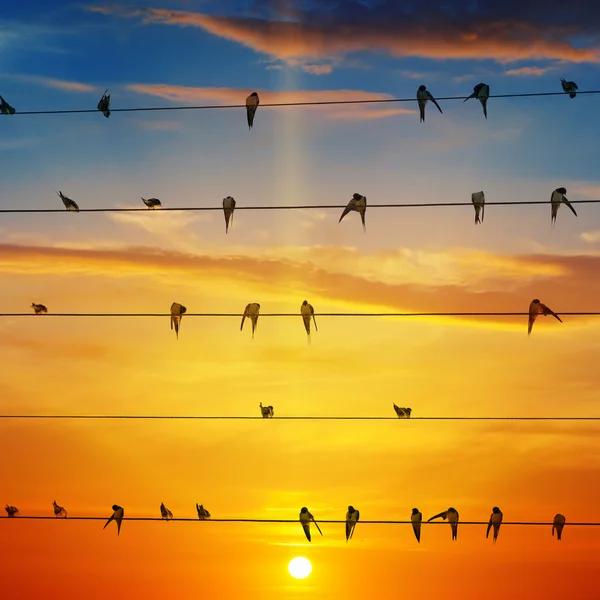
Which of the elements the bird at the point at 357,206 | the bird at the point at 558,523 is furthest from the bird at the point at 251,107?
the bird at the point at 558,523

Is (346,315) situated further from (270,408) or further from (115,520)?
(115,520)

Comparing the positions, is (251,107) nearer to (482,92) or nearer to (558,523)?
(482,92)

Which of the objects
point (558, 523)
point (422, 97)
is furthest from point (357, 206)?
point (558, 523)

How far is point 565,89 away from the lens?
25.1 meters

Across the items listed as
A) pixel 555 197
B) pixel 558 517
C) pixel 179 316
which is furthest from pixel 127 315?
pixel 558 517

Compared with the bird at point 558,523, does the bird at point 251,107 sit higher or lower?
higher

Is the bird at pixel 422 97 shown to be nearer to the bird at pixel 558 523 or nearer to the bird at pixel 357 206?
the bird at pixel 357 206

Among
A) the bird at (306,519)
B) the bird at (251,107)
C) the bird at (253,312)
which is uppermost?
the bird at (251,107)

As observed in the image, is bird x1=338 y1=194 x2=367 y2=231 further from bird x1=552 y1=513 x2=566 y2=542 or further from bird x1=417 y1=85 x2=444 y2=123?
bird x1=552 y1=513 x2=566 y2=542

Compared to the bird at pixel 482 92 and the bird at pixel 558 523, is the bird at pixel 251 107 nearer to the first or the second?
the bird at pixel 482 92

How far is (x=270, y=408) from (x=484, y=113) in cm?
777

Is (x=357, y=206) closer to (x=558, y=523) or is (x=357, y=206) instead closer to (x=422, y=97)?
(x=422, y=97)

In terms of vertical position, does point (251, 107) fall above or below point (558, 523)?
above

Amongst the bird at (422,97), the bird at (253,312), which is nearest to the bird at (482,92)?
the bird at (422,97)
